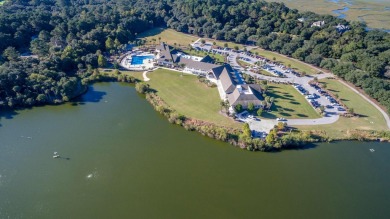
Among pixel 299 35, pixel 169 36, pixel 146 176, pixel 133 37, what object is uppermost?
pixel 299 35

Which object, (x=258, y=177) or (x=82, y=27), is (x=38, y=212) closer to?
(x=258, y=177)

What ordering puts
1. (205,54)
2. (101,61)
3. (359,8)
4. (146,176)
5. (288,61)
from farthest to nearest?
(359,8) < (205,54) < (288,61) < (101,61) < (146,176)

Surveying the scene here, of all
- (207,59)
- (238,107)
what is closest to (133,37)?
(207,59)

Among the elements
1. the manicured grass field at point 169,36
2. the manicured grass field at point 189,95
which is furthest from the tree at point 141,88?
the manicured grass field at point 169,36

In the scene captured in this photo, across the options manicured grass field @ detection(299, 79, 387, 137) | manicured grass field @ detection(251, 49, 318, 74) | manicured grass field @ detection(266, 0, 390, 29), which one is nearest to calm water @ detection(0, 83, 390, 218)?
manicured grass field @ detection(299, 79, 387, 137)

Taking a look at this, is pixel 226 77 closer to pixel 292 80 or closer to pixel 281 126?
pixel 292 80

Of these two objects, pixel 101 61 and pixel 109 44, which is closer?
pixel 101 61

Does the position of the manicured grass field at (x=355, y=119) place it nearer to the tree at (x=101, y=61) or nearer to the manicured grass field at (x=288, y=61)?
the manicured grass field at (x=288, y=61)
